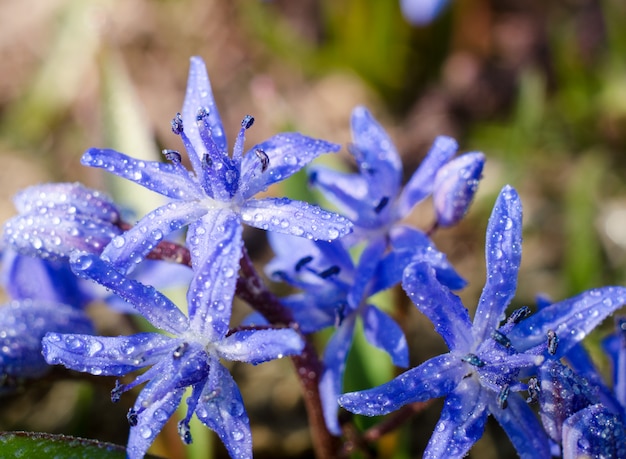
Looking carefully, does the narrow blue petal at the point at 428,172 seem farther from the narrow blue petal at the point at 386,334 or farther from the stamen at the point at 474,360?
the stamen at the point at 474,360

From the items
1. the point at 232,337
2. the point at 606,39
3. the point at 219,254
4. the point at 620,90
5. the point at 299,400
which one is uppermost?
the point at 606,39

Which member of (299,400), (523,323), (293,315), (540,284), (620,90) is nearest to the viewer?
(523,323)

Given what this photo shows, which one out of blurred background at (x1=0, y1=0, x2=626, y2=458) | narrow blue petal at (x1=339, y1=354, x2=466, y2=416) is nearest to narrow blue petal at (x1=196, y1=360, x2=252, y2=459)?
narrow blue petal at (x1=339, y1=354, x2=466, y2=416)

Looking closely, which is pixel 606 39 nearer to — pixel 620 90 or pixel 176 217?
pixel 620 90

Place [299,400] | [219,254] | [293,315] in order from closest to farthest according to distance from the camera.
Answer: [219,254]
[293,315]
[299,400]

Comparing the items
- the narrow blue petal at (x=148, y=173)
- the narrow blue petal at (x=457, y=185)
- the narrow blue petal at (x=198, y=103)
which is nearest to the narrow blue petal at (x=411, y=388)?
the narrow blue petal at (x=457, y=185)

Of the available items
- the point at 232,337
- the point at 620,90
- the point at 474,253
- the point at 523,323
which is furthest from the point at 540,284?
the point at 232,337
